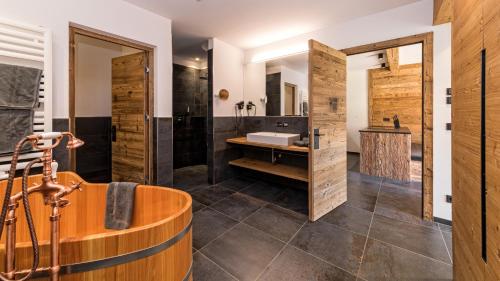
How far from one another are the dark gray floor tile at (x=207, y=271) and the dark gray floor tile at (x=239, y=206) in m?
0.78

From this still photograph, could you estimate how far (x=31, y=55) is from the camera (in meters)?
1.84

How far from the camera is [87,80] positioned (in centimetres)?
368

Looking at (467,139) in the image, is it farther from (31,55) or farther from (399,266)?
(31,55)

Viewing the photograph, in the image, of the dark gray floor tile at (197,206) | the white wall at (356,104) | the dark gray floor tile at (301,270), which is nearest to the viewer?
the dark gray floor tile at (301,270)

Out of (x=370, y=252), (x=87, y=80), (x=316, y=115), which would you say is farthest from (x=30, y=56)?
(x=370, y=252)

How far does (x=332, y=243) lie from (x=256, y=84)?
2.89 m

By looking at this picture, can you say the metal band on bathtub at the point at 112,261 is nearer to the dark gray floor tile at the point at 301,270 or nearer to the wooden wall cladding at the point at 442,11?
the dark gray floor tile at the point at 301,270

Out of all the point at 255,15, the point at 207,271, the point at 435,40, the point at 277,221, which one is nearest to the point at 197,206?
the point at 277,221

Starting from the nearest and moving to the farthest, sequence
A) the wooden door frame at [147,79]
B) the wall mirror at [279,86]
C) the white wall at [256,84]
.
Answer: the wooden door frame at [147,79]
the wall mirror at [279,86]
the white wall at [256,84]

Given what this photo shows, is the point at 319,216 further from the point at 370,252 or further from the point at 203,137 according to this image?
the point at 203,137

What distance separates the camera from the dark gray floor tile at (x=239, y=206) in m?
2.65

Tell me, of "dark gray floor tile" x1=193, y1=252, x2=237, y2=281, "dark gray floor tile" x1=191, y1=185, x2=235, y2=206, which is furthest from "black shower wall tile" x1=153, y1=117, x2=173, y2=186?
"dark gray floor tile" x1=193, y1=252, x2=237, y2=281

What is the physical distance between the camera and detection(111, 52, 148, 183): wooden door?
9.78 ft

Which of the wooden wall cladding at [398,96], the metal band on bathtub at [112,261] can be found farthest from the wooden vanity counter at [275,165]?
the wooden wall cladding at [398,96]
